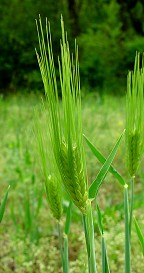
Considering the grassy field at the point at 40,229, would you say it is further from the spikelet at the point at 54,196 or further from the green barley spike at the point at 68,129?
the green barley spike at the point at 68,129

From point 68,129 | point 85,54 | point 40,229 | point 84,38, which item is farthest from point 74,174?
point 84,38

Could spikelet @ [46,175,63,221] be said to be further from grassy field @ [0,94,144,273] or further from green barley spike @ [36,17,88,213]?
grassy field @ [0,94,144,273]

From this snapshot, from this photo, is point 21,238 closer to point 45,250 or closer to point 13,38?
point 45,250

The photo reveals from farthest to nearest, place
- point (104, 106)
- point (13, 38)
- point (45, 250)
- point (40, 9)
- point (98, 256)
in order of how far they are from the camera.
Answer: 1. point (40, 9)
2. point (13, 38)
3. point (104, 106)
4. point (45, 250)
5. point (98, 256)

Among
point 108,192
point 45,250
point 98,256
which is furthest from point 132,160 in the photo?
point 108,192

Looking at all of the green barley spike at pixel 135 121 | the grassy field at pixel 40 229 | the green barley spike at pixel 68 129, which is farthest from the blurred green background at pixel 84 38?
the green barley spike at pixel 68 129

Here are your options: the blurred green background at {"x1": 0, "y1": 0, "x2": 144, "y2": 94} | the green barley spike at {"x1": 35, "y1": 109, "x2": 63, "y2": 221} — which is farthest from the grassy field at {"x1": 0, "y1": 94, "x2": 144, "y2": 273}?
the blurred green background at {"x1": 0, "y1": 0, "x2": 144, "y2": 94}

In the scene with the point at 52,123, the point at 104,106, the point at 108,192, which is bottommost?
the point at 104,106
